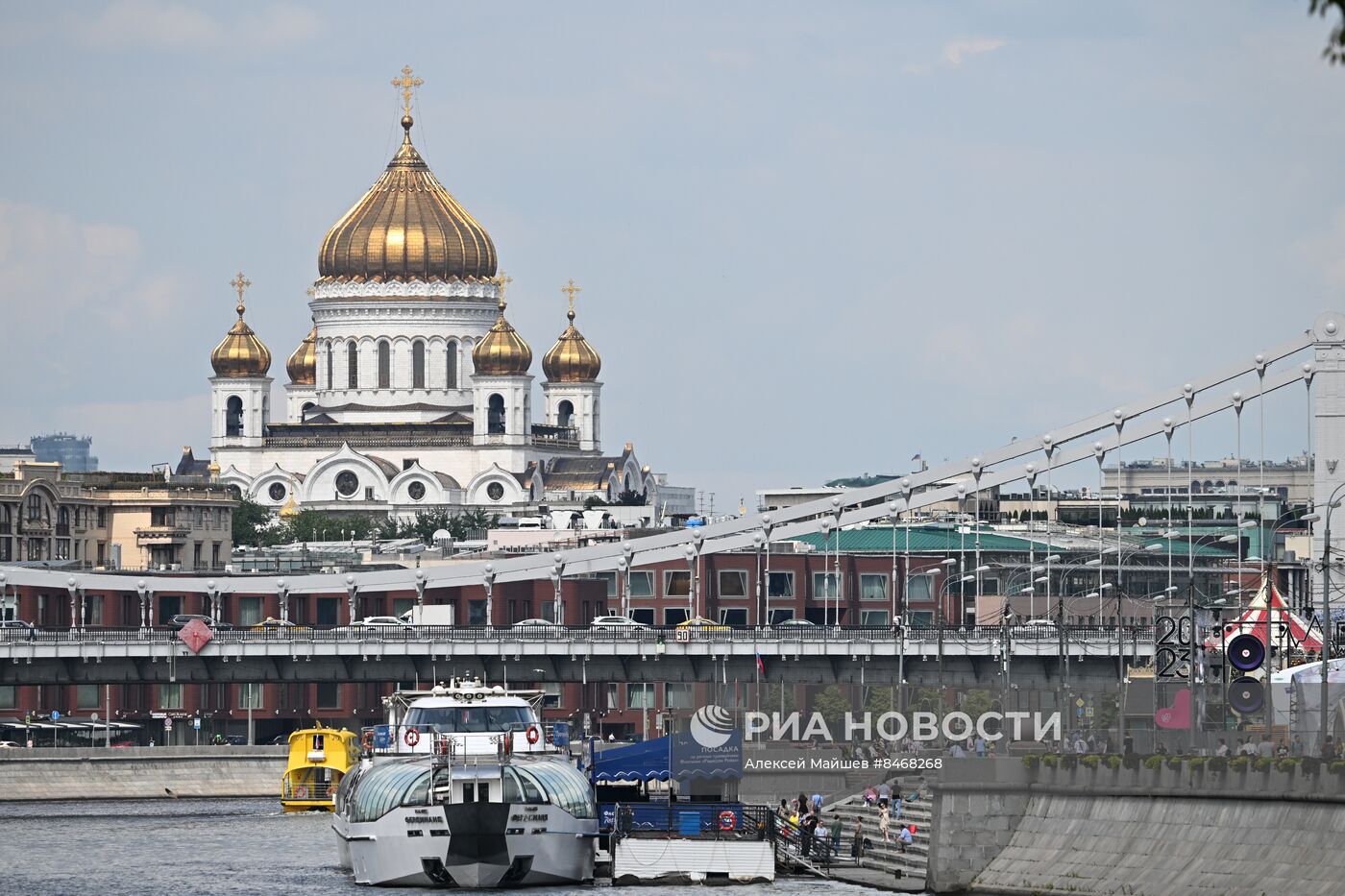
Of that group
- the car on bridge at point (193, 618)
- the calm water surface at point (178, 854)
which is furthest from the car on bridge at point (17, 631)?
the car on bridge at point (193, 618)

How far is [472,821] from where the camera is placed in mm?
68875

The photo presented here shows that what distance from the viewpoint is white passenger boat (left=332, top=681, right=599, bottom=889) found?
68875 millimetres

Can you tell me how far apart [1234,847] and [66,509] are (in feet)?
402

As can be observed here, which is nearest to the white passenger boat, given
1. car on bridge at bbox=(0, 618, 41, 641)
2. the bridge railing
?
the bridge railing

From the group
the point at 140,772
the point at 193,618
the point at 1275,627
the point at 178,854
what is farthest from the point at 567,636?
the point at 178,854

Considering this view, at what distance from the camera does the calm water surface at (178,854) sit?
2798 inches

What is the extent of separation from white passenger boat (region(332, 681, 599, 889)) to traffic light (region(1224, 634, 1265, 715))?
13133mm

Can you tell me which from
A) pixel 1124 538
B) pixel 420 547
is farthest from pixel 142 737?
pixel 420 547

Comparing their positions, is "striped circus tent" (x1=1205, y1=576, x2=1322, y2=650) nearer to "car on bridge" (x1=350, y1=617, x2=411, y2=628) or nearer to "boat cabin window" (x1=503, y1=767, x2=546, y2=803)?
"boat cabin window" (x1=503, y1=767, x2=546, y2=803)

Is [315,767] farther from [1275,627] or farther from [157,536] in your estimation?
[157,536]

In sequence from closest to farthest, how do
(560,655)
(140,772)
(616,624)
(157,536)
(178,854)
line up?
(178,854) → (560,655) → (140,772) → (616,624) → (157,536)

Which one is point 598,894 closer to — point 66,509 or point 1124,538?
point 1124,538

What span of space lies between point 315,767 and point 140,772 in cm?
1117

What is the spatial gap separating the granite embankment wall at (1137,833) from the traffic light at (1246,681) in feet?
8.10
